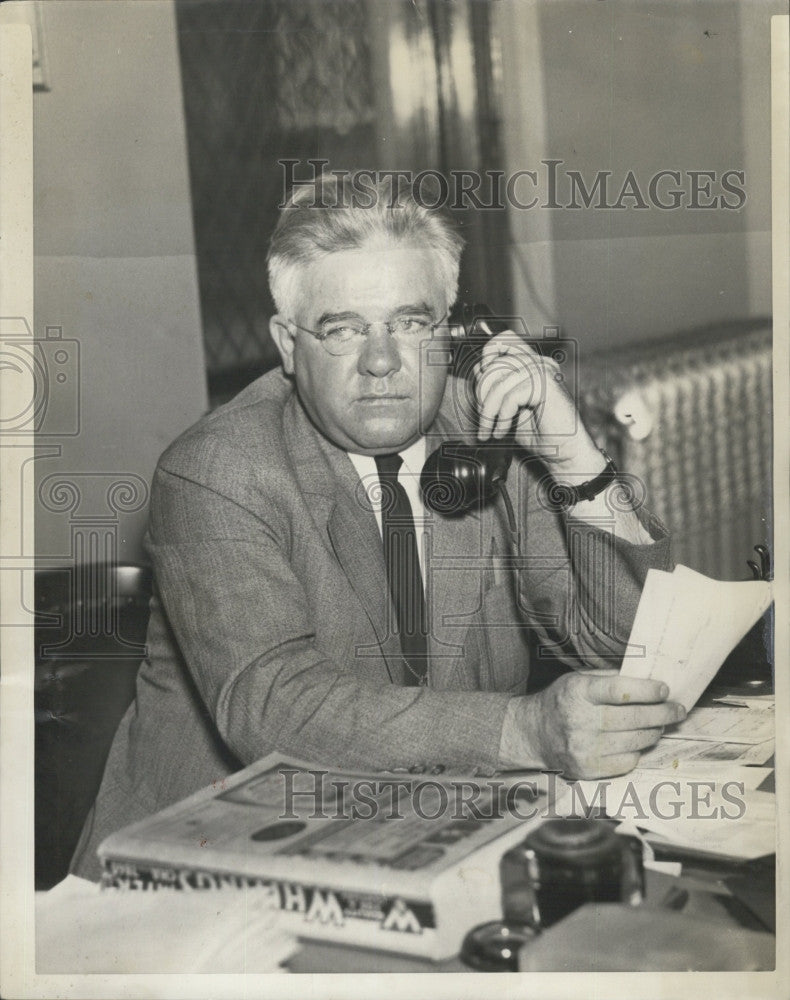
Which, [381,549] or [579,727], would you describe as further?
[381,549]

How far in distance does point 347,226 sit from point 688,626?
2.98 ft

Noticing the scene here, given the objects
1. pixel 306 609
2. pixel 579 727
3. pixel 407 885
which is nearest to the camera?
pixel 407 885

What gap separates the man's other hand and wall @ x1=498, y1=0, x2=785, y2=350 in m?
0.67

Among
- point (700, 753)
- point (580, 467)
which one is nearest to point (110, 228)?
point (580, 467)

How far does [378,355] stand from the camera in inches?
68.1

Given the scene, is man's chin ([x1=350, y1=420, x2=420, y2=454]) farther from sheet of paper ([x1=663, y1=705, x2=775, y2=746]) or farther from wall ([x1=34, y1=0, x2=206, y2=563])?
sheet of paper ([x1=663, y1=705, x2=775, y2=746])

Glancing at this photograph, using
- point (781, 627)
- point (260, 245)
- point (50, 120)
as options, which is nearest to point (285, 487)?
point (260, 245)

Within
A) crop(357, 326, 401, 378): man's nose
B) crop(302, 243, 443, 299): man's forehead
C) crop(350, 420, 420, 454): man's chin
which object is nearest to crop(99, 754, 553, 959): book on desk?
crop(350, 420, 420, 454): man's chin

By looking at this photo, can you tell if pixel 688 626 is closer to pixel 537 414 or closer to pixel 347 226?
pixel 537 414

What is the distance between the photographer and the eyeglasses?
1.73 metres

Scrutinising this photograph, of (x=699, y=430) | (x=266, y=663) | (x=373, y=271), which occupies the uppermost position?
(x=373, y=271)

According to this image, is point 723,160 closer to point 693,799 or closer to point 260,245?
point 260,245

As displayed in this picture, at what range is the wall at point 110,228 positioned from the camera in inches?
69.4

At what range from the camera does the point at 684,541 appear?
1.79 meters
